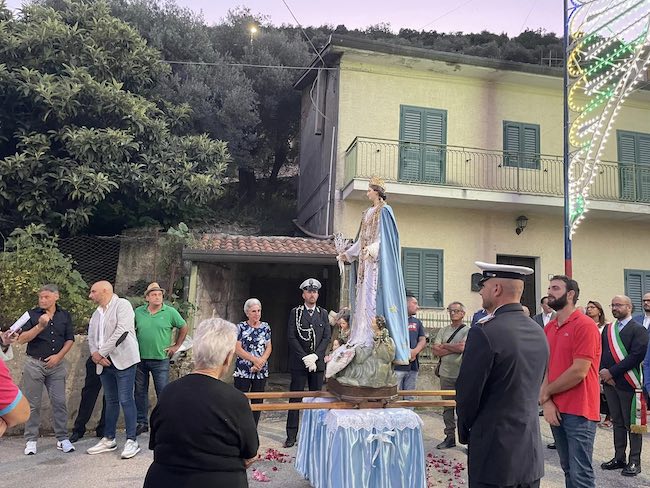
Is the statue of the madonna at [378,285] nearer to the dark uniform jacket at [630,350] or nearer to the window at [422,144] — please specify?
the dark uniform jacket at [630,350]

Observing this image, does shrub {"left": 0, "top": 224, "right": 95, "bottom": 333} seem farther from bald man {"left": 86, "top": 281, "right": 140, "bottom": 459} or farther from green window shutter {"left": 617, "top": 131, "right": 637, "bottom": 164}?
green window shutter {"left": 617, "top": 131, "right": 637, "bottom": 164}

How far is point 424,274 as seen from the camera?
11688 millimetres

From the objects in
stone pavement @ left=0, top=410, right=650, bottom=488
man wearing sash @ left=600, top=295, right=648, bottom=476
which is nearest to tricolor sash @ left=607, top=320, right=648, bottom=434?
man wearing sash @ left=600, top=295, right=648, bottom=476

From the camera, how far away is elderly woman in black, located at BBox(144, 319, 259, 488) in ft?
7.27

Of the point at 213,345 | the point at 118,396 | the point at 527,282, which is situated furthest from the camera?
the point at 527,282

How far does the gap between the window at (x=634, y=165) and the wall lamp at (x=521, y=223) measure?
2.59 metres

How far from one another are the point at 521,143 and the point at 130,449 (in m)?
11.2

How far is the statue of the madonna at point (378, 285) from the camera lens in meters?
4.29

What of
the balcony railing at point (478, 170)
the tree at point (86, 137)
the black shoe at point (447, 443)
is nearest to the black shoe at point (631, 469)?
the black shoe at point (447, 443)

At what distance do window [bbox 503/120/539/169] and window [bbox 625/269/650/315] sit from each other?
3626 mm

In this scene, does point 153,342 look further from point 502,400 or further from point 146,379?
point 502,400

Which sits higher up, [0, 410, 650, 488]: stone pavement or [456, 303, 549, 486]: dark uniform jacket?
[456, 303, 549, 486]: dark uniform jacket

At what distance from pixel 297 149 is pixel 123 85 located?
885 centimetres

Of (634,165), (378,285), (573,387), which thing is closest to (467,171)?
(634,165)
